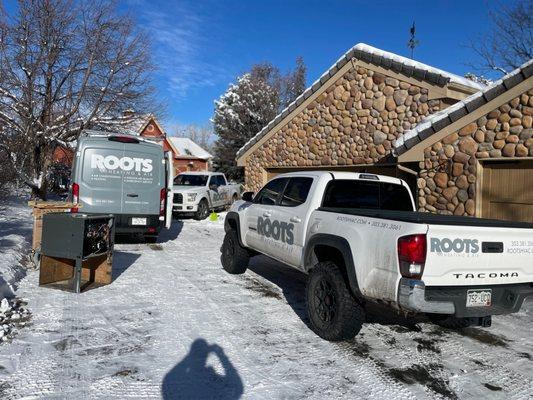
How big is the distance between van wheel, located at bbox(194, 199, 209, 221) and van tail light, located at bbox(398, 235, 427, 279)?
508 inches

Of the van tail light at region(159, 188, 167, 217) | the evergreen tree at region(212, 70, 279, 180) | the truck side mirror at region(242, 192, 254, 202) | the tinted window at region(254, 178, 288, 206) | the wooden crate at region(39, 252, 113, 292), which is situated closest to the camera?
the wooden crate at region(39, 252, 113, 292)

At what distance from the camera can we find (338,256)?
189 inches

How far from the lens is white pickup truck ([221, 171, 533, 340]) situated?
3691 mm

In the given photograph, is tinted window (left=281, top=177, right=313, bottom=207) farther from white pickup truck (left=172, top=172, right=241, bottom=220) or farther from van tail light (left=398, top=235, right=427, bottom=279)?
white pickup truck (left=172, top=172, right=241, bottom=220)

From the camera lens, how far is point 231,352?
425 cm

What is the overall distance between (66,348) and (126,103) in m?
15.4

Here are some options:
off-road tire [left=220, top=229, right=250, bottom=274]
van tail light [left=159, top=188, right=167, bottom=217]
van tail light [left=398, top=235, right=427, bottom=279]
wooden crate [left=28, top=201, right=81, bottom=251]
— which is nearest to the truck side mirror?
off-road tire [left=220, top=229, right=250, bottom=274]

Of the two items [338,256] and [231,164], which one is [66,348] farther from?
[231,164]

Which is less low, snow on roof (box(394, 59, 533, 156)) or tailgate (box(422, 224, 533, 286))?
snow on roof (box(394, 59, 533, 156))

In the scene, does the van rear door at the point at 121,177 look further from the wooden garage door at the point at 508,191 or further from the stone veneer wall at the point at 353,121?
the wooden garage door at the point at 508,191

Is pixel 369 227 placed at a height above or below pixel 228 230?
above

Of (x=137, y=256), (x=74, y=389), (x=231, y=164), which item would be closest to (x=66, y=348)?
(x=74, y=389)

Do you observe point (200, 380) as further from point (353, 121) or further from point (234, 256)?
point (353, 121)

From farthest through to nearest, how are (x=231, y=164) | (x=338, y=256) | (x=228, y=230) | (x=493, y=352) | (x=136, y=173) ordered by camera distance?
(x=231, y=164) → (x=136, y=173) → (x=228, y=230) → (x=338, y=256) → (x=493, y=352)
